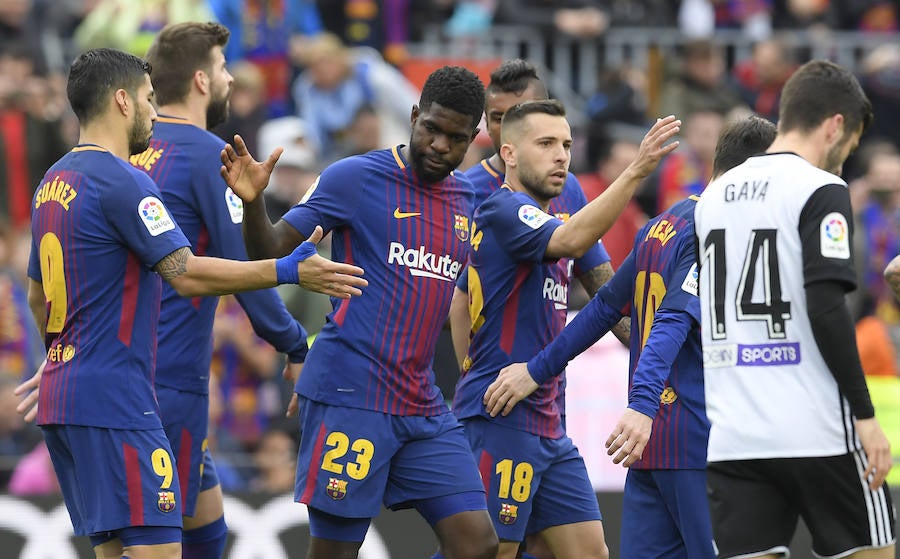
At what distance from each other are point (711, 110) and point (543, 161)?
6648 millimetres

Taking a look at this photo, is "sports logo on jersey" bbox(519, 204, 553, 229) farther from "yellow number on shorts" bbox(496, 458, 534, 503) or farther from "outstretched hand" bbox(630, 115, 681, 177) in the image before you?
"yellow number on shorts" bbox(496, 458, 534, 503)

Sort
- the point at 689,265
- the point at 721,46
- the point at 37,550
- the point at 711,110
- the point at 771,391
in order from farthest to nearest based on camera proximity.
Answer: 1. the point at 721,46
2. the point at 711,110
3. the point at 37,550
4. the point at 689,265
5. the point at 771,391

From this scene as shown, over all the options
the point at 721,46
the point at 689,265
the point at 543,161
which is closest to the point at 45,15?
the point at 721,46

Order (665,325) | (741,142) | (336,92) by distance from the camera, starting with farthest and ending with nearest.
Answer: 1. (336,92)
2. (741,142)
3. (665,325)

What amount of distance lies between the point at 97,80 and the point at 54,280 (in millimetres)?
887

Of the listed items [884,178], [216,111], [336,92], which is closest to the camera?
[216,111]

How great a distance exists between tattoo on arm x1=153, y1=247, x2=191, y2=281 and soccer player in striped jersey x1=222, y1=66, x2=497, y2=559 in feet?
1.45

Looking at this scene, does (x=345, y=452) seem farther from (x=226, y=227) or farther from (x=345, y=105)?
(x=345, y=105)

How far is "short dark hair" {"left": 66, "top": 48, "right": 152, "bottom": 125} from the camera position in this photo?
21.4ft

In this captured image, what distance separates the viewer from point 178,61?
7738 mm

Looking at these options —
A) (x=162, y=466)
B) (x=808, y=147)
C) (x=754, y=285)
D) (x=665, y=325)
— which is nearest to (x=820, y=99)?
(x=808, y=147)

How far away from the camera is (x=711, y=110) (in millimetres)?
13672

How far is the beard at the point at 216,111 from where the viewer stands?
7.83 m

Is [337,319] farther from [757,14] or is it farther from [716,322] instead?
[757,14]
